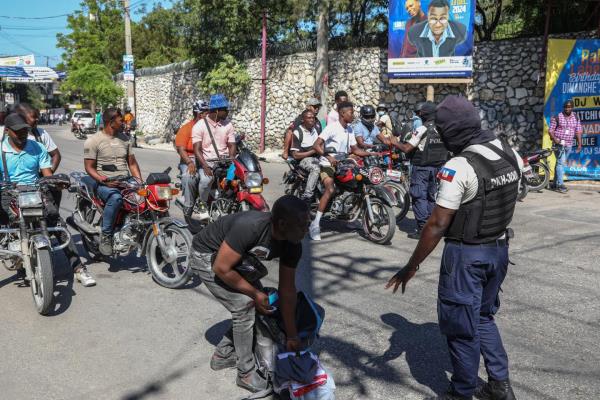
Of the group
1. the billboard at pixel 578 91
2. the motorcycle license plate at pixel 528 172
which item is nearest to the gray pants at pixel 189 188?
the motorcycle license plate at pixel 528 172

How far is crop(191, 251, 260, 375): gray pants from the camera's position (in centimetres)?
355

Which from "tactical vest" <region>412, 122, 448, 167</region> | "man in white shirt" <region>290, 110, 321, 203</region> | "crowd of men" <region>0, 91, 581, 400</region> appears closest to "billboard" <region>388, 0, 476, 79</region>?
"man in white shirt" <region>290, 110, 321, 203</region>

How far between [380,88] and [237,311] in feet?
48.4

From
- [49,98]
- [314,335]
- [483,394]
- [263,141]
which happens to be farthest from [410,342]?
[49,98]

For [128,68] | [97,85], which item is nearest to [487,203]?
[128,68]

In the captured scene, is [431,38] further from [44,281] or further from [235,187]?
[44,281]

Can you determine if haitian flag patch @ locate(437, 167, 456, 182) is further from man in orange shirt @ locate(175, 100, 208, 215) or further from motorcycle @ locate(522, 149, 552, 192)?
motorcycle @ locate(522, 149, 552, 192)

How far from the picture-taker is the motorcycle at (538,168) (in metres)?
11.5

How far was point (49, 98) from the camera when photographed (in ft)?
299

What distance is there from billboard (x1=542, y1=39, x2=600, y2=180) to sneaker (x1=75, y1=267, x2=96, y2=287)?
10047 millimetres

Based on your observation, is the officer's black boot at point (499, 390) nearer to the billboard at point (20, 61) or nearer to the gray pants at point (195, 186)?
the gray pants at point (195, 186)

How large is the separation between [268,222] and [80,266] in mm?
3282

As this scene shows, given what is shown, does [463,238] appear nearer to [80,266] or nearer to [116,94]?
[80,266]

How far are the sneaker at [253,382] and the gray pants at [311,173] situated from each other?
436 centimetres
